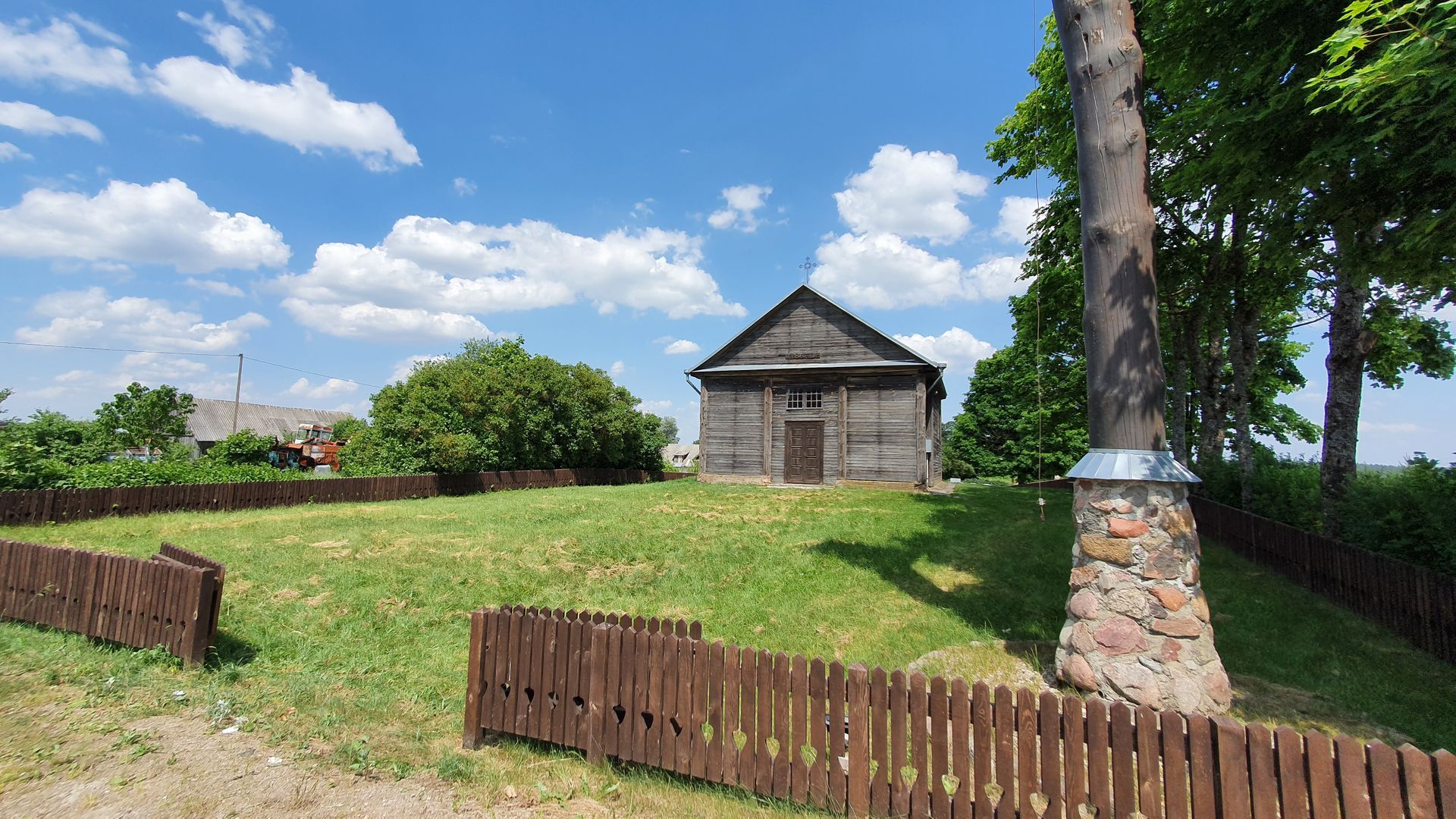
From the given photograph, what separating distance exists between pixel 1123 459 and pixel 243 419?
77.0 meters

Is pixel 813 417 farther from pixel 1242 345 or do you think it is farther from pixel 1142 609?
pixel 1142 609

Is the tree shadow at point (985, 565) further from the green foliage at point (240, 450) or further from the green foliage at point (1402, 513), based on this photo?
the green foliage at point (240, 450)

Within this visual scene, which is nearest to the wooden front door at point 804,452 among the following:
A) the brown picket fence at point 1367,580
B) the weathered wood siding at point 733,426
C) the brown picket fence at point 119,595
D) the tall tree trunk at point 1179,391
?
the weathered wood siding at point 733,426

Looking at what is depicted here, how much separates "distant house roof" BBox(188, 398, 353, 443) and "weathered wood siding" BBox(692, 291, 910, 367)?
46517 millimetres

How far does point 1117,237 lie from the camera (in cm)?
627

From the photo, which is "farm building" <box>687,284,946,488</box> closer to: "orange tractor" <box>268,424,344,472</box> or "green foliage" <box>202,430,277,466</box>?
"green foliage" <box>202,430,277,466</box>

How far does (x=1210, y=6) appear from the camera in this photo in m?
7.84

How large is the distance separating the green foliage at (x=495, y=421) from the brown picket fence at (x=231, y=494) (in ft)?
3.92

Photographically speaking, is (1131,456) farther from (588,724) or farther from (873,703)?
(588,724)

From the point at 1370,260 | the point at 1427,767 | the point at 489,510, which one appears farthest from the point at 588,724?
the point at 489,510

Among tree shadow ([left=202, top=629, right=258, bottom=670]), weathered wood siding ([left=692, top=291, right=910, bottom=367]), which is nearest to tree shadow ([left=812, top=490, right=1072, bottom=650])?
tree shadow ([left=202, top=629, right=258, bottom=670])

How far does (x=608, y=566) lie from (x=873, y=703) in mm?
7994

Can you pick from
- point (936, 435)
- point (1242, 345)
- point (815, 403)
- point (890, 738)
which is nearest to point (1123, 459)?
point (890, 738)

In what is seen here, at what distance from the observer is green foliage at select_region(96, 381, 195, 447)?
1038 inches
